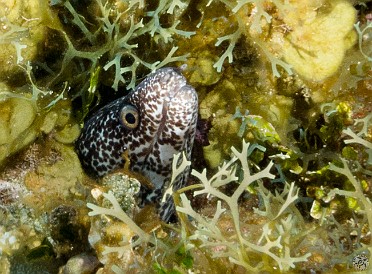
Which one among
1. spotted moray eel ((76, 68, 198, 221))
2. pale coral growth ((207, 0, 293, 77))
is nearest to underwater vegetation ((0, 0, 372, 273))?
pale coral growth ((207, 0, 293, 77))

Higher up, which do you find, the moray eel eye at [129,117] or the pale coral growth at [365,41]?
the pale coral growth at [365,41]

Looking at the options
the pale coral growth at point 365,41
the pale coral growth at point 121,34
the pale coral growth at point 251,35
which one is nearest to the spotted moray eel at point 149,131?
the pale coral growth at point 121,34

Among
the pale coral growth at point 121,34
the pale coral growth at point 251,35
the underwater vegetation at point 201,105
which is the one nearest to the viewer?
the underwater vegetation at point 201,105

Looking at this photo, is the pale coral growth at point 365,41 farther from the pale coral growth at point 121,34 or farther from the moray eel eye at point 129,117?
the moray eel eye at point 129,117

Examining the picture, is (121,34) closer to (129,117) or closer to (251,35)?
(129,117)

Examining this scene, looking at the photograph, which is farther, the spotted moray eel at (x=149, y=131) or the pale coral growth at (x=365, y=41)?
the spotted moray eel at (x=149, y=131)

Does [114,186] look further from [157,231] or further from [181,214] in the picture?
[181,214]

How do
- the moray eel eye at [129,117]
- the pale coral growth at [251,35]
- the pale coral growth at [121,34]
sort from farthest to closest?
the moray eel eye at [129,117], the pale coral growth at [121,34], the pale coral growth at [251,35]
